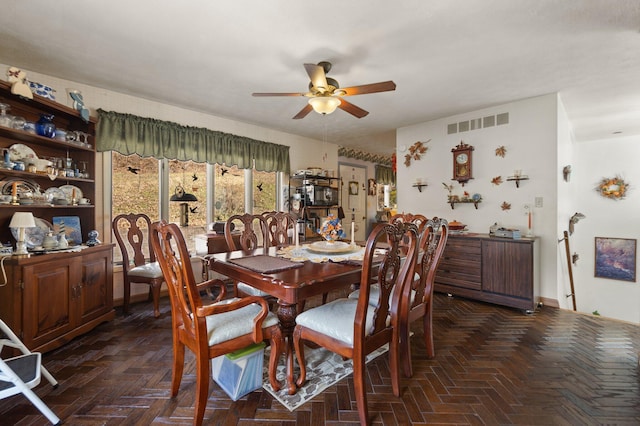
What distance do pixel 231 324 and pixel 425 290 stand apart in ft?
4.63

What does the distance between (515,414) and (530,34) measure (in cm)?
264

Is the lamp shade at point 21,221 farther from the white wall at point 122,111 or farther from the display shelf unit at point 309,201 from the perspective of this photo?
the display shelf unit at point 309,201

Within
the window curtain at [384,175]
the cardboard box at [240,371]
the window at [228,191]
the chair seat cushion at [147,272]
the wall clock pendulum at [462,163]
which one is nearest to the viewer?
the cardboard box at [240,371]

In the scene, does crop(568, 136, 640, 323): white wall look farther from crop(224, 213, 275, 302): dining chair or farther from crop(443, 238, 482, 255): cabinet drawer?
crop(224, 213, 275, 302): dining chair

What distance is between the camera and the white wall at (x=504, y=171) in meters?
3.48

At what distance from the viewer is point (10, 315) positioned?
204cm

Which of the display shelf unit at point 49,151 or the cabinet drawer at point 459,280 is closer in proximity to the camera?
the display shelf unit at point 49,151

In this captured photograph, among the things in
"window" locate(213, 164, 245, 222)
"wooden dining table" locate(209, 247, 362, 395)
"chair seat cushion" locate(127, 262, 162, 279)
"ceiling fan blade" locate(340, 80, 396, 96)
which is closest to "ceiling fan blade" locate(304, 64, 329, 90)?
"ceiling fan blade" locate(340, 80, 396, 96)

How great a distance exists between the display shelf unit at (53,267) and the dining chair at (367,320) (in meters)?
1.99

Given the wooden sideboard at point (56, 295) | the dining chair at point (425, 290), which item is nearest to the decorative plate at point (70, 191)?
the wooden sideboard at point (56, 295)

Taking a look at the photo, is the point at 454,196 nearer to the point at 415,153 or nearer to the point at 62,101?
the point at 415,153

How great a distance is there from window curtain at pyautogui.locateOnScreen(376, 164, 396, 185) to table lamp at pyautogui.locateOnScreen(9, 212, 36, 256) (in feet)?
21.2

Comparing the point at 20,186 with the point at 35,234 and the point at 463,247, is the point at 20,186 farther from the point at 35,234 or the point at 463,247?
the point at 463,247

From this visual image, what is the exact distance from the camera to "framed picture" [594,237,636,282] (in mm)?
5031
